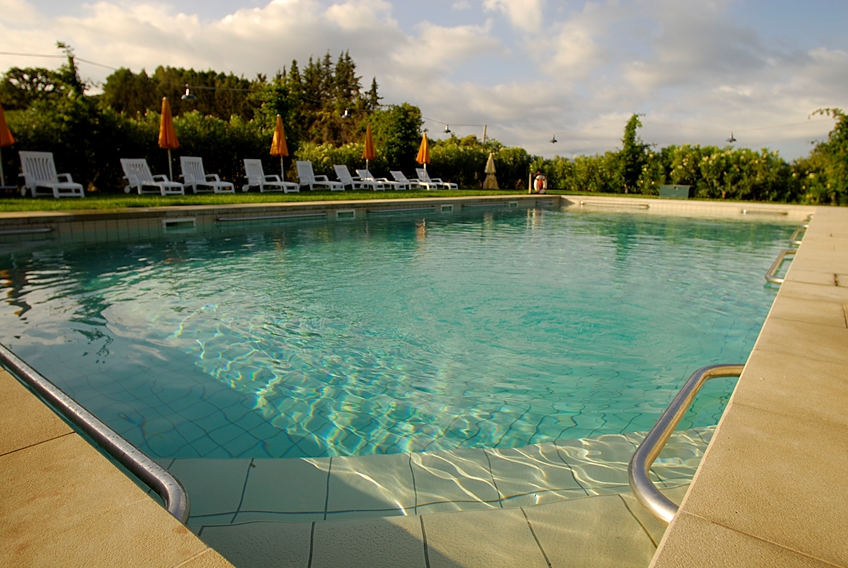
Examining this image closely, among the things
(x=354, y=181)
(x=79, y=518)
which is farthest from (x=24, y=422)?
(x=354, y=181)

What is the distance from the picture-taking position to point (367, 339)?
397cm

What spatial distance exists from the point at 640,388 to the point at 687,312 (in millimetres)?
2061

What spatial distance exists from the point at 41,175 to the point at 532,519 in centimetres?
1278

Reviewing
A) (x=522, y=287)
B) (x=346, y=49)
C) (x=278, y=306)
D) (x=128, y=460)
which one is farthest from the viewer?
(x=346, y=49)

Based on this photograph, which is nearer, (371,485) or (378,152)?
(371,485)

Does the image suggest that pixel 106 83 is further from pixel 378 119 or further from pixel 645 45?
pixel 645 45

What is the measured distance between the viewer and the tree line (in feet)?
37.7

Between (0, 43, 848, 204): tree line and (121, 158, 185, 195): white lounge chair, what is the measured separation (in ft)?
2.92

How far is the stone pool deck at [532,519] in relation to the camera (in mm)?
1050

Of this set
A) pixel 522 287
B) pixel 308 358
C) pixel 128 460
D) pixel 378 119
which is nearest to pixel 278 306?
pixel 308 358

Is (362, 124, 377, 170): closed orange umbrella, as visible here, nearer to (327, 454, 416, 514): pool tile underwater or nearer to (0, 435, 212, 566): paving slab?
(327, 454, 416, 514): pool tile underwater

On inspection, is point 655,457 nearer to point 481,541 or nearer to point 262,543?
point 481,541

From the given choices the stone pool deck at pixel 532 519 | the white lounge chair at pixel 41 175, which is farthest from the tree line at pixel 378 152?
the stone pool deck at pixel 532 519

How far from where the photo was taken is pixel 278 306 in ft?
15.7
